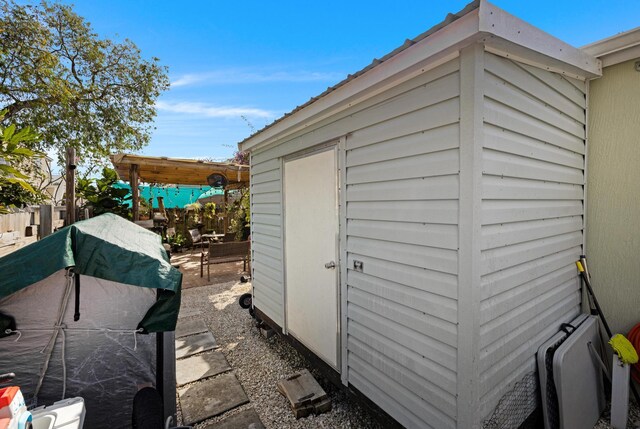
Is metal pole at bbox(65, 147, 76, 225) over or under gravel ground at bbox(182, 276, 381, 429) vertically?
over

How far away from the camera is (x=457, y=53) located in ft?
5.25

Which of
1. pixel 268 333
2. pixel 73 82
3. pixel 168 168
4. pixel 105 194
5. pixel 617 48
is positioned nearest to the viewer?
pixel 617 48

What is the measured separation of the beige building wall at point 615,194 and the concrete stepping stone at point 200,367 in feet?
12.8

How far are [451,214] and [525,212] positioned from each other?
0.69m

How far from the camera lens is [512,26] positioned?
150 cm

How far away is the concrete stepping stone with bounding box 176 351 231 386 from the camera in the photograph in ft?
9.92

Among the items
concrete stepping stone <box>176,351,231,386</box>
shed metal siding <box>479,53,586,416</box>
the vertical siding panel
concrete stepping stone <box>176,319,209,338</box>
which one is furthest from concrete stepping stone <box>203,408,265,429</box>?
concrete stepping stone <box>176,319,209,338</box>

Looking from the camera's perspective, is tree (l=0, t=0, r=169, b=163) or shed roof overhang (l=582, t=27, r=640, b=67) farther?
tree (l=0, t=0, r=169, b=163)

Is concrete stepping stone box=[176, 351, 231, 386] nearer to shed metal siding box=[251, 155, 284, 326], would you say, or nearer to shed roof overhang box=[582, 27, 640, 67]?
shed metal siding box=[251, 155, 284, 326]

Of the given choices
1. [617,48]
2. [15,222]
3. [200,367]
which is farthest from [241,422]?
[617,48]

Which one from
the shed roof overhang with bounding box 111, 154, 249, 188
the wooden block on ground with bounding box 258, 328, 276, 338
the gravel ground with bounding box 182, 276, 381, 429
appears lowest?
the gravel ground with bounding box 182, 276, 381, 429

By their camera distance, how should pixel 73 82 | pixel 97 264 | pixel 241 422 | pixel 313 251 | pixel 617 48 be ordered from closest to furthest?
pixel 97 264, pixel 617 48, pixel 241 422, pixel 313 251, pixel 73 82

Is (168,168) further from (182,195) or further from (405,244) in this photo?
(182,195)

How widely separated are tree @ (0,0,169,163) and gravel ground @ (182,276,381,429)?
23.8 feet
